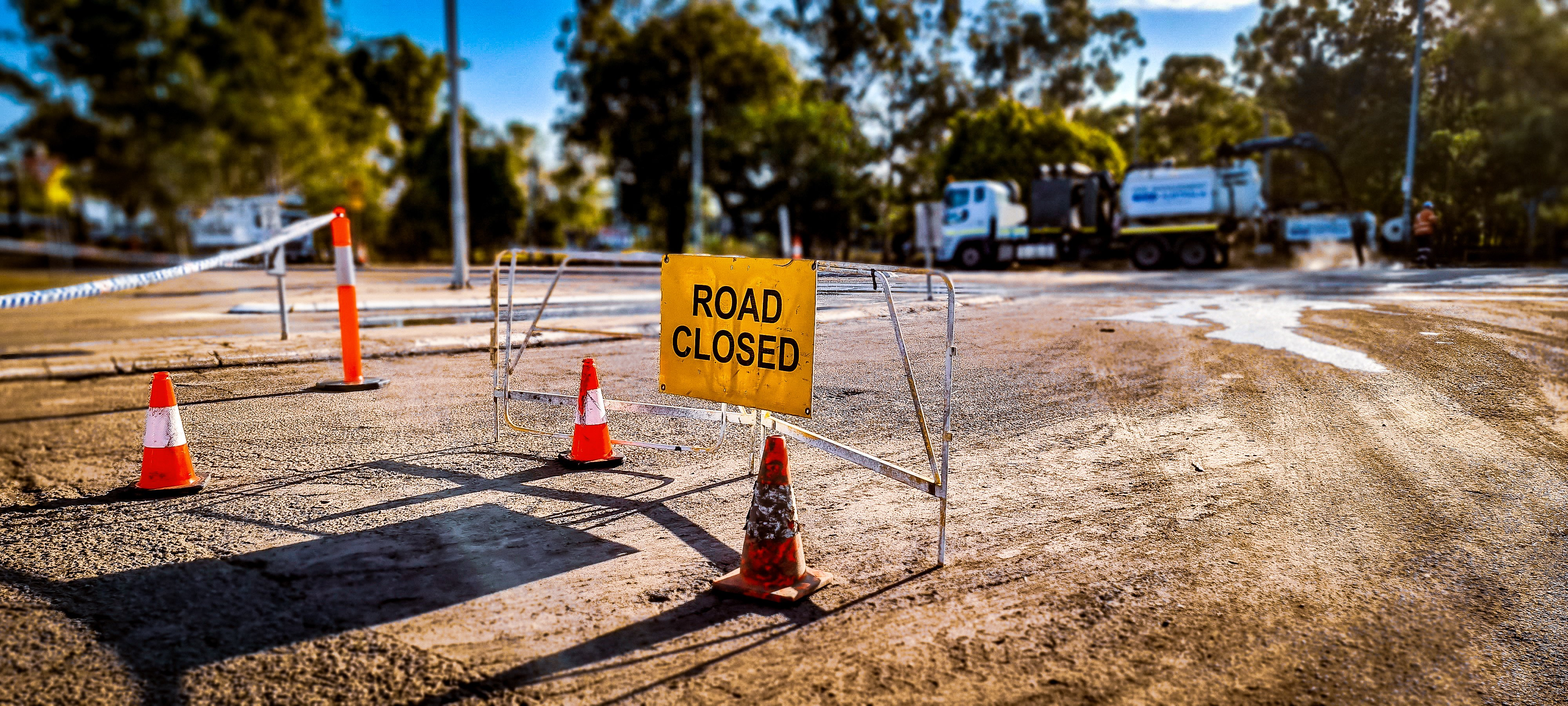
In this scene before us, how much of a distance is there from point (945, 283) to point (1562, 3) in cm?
615

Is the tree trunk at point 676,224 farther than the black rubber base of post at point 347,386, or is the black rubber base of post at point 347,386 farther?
the tree trunk at point 676,224

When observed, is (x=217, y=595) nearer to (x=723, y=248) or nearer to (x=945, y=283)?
(x=945, y=283)

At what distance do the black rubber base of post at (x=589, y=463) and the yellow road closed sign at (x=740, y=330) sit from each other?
75cm

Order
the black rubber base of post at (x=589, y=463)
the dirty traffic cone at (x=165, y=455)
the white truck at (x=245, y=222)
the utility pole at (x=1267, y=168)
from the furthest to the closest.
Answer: the utility pole at (x=1267, y=168) < the white truck at (x=245, y=222) < the black rubber base of post at (x=589, y=463) < the dirty traffic cone at (x=165, y=455)

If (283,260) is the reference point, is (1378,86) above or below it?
above

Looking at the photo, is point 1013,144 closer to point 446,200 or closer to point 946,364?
point 446,200

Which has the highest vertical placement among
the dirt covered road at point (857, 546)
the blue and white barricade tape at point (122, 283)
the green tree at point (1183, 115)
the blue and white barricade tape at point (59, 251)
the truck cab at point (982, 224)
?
the green tree at point (1183, 115)

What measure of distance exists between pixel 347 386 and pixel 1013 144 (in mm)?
35705

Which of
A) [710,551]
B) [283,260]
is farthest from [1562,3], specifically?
[283,260]

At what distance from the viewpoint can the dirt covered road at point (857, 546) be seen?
9.86ft

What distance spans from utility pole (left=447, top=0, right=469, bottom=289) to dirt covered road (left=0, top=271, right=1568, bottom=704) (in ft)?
35.2

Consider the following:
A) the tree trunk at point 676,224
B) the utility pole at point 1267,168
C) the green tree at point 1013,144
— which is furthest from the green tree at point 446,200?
the utility pole at point 1267,168

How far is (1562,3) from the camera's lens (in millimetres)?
6824

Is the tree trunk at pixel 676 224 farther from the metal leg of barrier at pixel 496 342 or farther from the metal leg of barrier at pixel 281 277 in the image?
the metal leg of barrier at pixel 496 342
